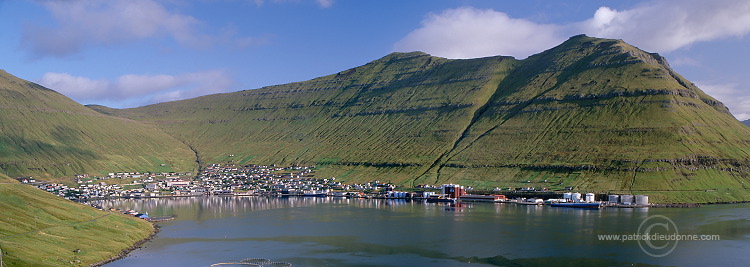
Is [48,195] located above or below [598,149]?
below

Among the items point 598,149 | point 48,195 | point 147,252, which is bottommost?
point 147,252

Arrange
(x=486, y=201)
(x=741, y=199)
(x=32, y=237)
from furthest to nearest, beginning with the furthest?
(x=486, y=201) → (x=741, y=199) → (x=32, y=237)

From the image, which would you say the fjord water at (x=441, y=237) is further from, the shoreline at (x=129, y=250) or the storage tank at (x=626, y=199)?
the storage tank at (x=626, y=199)

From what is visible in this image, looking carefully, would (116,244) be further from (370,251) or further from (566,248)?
(566,248)

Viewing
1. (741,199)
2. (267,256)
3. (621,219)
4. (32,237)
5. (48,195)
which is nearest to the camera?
(32,237)

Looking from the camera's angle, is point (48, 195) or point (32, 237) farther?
point (48, 195)

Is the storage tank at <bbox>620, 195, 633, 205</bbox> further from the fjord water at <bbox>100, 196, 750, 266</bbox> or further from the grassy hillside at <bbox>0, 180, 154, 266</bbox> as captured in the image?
the grassy hillside at <bbox>0, 180, 154, 266</bbox>

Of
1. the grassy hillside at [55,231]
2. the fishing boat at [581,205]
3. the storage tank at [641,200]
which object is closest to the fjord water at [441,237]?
the grassy hillside at [55,231]

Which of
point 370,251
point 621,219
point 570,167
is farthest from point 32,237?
point 570,167
